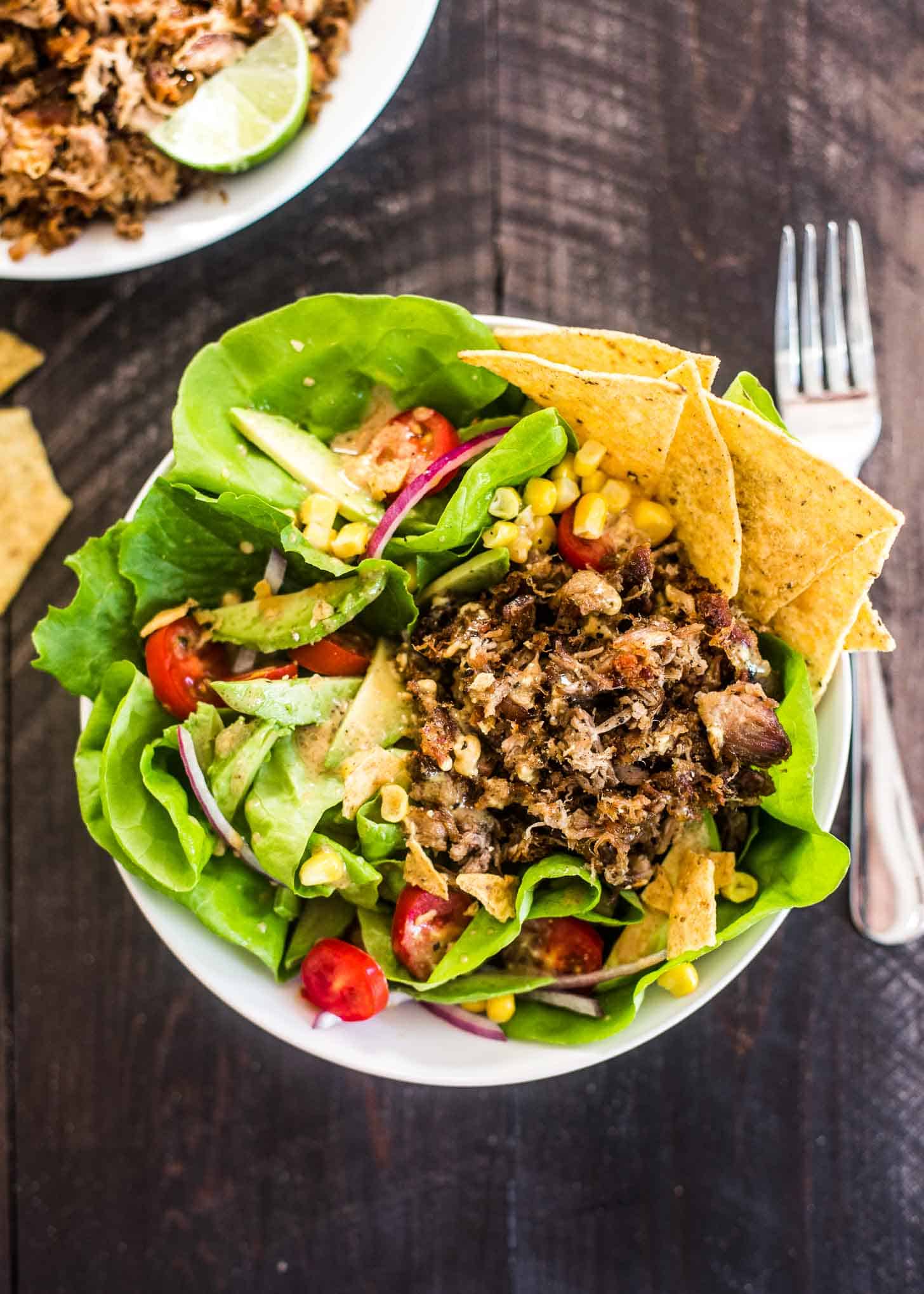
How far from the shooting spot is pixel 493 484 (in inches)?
84.7

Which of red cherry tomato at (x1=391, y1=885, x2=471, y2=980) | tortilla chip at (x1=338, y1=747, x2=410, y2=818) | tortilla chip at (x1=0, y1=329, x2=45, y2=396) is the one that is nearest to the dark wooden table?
tortilla chip at (x1=0, y1=329, x2=45, y2=396)

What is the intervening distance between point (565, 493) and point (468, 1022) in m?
1.09

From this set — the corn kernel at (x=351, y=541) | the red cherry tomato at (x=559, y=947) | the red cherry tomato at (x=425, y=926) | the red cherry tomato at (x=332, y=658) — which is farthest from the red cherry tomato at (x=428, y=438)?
the red cherry tomato at (x=559, y=947)

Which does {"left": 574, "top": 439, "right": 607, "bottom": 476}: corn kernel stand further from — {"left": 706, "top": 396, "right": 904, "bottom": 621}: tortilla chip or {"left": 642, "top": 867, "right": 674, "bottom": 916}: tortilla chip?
{"left": 642, "top": 867, "right": 674, "bottom": 916}: tortilla chip

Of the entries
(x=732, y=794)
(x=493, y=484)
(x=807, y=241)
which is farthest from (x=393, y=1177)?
(x=807, y=241)

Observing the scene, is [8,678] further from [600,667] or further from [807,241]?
[807,241]

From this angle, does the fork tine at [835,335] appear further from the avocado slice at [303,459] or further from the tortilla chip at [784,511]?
the avocado slice at [303,459]

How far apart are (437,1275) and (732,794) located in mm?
1492

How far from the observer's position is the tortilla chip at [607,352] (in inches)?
81.7

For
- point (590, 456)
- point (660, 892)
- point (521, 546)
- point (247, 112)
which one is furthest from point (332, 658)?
point (247, 112)

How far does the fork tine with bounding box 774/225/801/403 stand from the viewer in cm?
259

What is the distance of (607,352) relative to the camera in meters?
2.12

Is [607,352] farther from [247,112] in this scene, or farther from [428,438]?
[247,112]

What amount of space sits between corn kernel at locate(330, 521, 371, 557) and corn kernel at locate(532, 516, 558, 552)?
0.33 m
